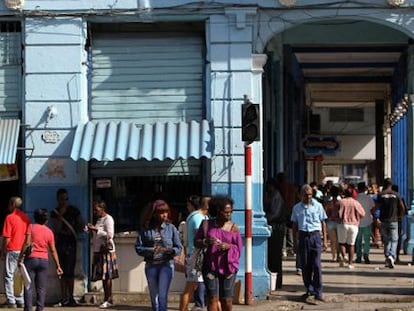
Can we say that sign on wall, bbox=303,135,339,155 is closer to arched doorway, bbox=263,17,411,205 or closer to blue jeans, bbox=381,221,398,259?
arched doorway, bbox=263,17,411,205

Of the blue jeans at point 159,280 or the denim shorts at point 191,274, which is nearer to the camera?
the blue jeans at point 159,280

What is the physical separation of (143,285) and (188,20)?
14.3 ft

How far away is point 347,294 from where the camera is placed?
16.5 meters

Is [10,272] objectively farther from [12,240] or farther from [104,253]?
[104,253]

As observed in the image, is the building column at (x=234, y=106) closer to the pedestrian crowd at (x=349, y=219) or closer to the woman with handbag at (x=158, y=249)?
the pedestrian crowd at (x=349, y=219)

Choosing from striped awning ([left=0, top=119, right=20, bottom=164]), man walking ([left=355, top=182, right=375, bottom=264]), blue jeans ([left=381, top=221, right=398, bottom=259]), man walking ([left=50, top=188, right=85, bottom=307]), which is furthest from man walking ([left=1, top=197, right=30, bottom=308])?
man walking ([left=355, top=182, right=375, bottom=264])

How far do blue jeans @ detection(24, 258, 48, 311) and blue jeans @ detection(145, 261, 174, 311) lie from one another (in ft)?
7.40

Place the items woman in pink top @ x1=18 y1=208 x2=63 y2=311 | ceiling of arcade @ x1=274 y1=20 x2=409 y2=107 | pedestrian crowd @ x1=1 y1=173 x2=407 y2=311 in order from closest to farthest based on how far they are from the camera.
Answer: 1. pedestrian crowd @ x1=1 y1=173 x2=407 y2=311
2. woman in pink top @ x1=18 y1=208 x2=63 y2=311
3. ceiling of arcade @ x1=274 y1=20 x2=409 y2=107

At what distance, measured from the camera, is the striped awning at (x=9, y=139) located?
1576 cm

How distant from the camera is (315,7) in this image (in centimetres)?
1606

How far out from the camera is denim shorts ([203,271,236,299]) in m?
11.9

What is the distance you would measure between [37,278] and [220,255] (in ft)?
11.8

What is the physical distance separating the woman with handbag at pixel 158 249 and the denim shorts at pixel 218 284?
0.79 meters

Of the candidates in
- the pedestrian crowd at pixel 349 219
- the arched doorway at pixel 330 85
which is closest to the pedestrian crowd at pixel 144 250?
the pedestrian crowd at pixel 349 219
